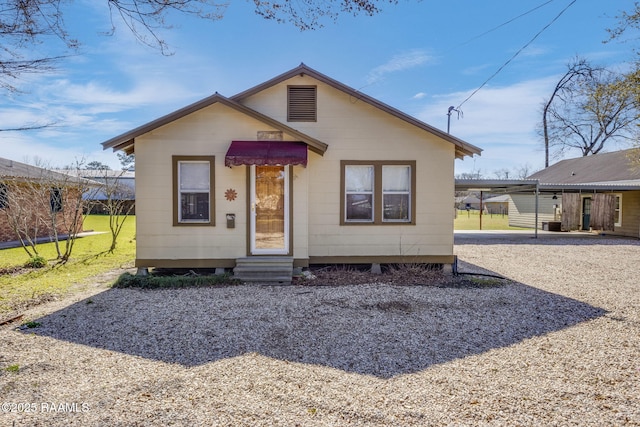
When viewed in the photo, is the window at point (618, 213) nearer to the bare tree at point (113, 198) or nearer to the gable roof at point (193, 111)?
the gable roof at point (193, 111)

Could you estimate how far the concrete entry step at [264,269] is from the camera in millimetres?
→ 8234

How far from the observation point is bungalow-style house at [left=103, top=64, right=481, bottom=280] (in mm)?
8547

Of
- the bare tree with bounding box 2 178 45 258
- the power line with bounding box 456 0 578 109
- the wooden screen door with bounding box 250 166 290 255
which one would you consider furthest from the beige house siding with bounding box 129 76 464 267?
the bare tree with bounding box 2 178 45 258

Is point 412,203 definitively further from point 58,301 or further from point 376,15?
point 58,301

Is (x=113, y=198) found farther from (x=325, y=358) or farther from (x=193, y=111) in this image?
(x=325, y=358)

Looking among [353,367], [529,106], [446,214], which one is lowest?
[353,367]

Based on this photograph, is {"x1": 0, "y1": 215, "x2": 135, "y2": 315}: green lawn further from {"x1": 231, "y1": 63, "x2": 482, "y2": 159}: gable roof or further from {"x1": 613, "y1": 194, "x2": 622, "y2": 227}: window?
{"x1": 613, "y1": 194, "x2": 622, "y2": 227}: window

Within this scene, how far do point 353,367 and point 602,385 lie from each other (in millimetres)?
2492

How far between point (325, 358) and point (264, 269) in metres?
4.27

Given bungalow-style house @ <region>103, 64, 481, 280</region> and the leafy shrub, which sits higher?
bungalow-style house @ <region>103, 64, 481, 280</region>

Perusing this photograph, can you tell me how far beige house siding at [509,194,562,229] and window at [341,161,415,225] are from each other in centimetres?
1894

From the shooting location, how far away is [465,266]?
1078 cm

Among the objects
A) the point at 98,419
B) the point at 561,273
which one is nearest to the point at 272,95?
the point at 98,419

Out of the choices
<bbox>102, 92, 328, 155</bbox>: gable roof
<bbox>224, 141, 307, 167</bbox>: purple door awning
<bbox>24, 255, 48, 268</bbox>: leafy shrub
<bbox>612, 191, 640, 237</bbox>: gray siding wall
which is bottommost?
<bbox>24, 255, 48, 268</bbox>: leafy shrub
